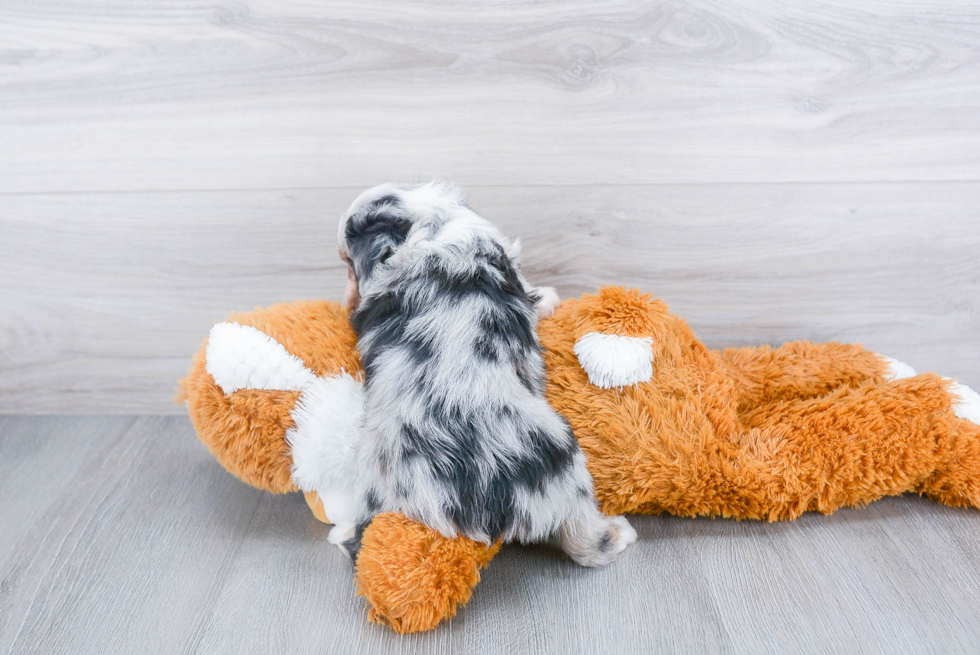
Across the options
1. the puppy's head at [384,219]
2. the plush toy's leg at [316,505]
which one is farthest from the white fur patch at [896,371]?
the plush toy's leg at [316,505]

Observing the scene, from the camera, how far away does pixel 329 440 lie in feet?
4.20

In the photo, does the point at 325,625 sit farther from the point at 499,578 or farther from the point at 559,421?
the point at 559,421

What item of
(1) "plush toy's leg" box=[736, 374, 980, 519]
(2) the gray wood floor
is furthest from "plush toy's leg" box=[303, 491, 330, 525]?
(1) "plush toy's leg" box=[736, 374, 980, 519]

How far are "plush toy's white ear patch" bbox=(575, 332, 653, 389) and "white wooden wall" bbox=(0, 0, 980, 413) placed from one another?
365 mm

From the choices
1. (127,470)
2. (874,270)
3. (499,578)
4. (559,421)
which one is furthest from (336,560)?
(874,270)

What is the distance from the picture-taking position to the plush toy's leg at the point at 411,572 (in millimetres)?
1063

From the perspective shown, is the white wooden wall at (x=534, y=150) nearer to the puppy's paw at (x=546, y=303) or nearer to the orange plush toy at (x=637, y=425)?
the puppy's paw at (x=546, y=303)

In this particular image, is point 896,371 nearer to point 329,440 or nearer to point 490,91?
point 490,91

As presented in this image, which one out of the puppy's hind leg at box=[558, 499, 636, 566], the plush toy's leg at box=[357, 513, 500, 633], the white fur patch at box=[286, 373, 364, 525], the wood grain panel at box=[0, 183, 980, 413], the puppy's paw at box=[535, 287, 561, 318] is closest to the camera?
the plush toy's leg at box=[357, 513, 500, 633]

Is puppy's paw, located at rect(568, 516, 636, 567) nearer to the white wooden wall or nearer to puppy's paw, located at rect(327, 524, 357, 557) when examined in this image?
puppy's paw, located at rect(327, 524, 357, 557)

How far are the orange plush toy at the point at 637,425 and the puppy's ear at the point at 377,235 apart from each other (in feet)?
0.61

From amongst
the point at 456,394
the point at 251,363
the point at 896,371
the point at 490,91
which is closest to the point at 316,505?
the point at 251,363

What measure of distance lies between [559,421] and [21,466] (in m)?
1.35

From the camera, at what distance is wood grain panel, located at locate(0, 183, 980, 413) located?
62.7 inches
